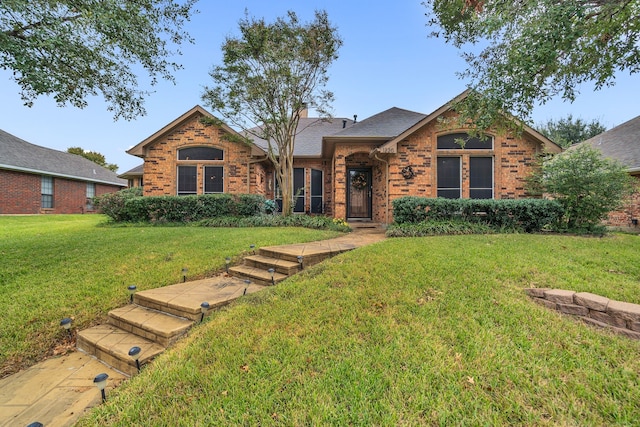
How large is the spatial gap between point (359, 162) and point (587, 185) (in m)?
7.62

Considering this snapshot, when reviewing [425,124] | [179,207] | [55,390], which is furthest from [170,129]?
[55,390]

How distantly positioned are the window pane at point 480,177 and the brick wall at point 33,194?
24969mm

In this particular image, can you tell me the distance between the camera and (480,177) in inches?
390

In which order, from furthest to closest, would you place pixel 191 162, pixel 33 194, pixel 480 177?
pixel 33 194 < pixel 191 162 < pixel 480 177

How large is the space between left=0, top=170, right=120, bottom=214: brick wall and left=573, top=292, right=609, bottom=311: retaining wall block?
82.8ft

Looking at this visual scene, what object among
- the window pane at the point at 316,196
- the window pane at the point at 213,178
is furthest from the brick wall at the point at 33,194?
the window pane at the point at 316,196

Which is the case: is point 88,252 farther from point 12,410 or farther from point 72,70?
point 12,410

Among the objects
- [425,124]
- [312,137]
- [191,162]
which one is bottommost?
[191,162]

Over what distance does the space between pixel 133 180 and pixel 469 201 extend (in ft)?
72.6

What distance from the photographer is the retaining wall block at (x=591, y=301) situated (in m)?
2.88

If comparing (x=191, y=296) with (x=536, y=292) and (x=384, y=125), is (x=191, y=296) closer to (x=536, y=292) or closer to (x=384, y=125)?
(x=536, y=292)

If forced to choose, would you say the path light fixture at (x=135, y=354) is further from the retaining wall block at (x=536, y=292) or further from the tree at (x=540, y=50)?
the tree at (x=540, y=50)

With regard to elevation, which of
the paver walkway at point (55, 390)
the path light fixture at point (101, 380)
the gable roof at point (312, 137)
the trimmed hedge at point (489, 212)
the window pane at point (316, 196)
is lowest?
the paver walkway at point (55, 390)

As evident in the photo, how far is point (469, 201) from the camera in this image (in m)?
8.16
